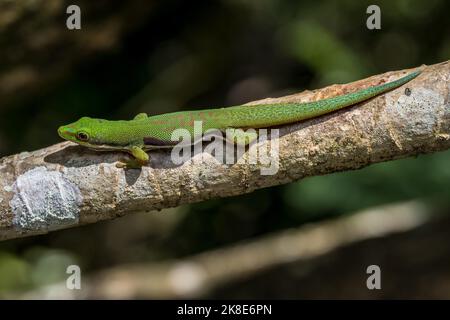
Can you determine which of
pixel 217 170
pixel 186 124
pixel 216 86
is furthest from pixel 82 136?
pixel 216 86

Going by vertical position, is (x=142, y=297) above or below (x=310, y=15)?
below

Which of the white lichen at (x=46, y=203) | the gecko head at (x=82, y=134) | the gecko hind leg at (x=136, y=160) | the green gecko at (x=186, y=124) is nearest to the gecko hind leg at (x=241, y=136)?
the green gecko at (x=186, y=124)

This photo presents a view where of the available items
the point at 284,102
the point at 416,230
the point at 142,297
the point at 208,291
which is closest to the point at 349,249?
the point at 416,230

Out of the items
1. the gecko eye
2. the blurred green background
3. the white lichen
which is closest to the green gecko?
the gecko eye

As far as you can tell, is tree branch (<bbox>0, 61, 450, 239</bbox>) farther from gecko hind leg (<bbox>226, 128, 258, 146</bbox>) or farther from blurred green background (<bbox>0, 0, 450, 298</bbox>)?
blurred green background (<bbox>0, 0, 450, 298</bbox>)

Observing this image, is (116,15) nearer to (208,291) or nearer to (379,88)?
(208,291)

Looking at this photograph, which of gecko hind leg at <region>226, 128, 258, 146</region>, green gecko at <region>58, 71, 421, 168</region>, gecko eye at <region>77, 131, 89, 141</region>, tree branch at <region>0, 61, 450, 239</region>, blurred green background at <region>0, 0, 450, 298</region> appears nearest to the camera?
tree branch at <region>0, 61, 450, 239</region>

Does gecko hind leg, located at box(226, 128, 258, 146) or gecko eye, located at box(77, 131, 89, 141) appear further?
gecko eye, located at box(77, 131, 89, 141)
